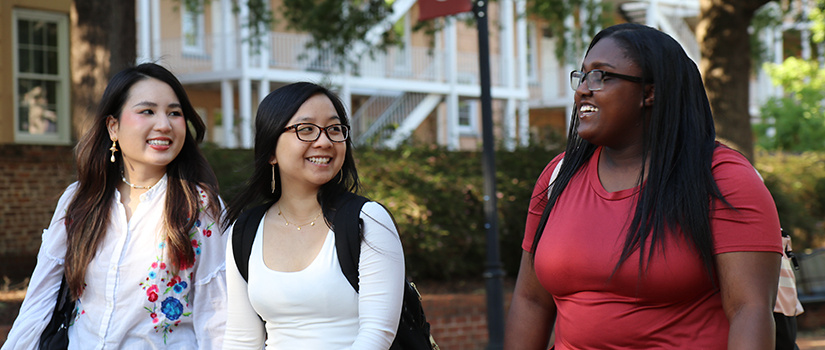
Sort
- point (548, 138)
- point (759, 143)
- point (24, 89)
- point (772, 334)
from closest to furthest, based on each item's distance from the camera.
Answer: point (772, 334), point (548, 138), point (24, 89), point (759, 143)

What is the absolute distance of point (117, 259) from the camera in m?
3.55

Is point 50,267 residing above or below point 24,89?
below

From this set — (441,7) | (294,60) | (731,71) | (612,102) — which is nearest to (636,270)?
(612,102)

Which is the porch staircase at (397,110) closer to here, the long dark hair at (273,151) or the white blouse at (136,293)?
the white blouse at (136,293)

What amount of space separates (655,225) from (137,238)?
84.9 inches

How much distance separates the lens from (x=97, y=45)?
9.30 metres

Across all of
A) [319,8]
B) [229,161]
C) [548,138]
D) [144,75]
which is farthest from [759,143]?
[144,75]

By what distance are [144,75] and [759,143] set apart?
1031 inches

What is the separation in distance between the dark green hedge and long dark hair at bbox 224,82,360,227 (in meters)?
6.87

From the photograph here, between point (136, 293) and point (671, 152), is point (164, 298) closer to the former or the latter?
point (136, 293)

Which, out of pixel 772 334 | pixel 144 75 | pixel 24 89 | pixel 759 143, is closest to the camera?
pixel 772 334

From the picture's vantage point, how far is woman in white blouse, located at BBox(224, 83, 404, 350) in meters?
2.91

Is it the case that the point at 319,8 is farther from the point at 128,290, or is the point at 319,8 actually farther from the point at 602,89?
the point at 602,89

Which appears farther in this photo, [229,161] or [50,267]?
[229,161]
